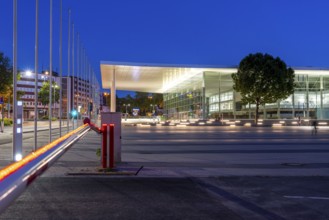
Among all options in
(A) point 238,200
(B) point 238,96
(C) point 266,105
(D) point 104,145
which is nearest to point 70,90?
(B) point 238,96

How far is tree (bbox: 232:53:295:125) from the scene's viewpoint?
167 ft

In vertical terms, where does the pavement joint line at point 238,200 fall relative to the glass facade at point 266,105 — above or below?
below

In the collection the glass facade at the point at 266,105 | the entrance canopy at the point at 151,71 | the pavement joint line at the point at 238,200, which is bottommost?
the pavement joint line at the point at 238,200

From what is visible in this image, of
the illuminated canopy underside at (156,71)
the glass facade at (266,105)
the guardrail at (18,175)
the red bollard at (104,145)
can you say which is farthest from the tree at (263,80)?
the guardrail at (18,175)

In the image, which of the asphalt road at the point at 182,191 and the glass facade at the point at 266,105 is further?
the glass facade at the point at 266,105

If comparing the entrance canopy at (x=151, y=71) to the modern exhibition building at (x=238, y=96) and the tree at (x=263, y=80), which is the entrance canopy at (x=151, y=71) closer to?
the modern exhibition building at (x=238, y=96)

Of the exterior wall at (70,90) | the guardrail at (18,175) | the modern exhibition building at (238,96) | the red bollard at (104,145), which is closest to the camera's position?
the guardrail at (18,175)

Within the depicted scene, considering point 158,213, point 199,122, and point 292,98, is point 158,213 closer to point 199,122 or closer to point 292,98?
point 199,122

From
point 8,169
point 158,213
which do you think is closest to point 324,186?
point 158,213

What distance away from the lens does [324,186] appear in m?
9.61

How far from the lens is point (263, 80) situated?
5103 centimetres

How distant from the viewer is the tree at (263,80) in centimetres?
5088

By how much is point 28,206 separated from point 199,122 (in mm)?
49299

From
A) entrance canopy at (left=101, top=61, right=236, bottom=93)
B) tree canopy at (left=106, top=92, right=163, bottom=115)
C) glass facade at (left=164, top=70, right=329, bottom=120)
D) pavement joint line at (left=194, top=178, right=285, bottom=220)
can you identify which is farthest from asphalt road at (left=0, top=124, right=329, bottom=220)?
tree canopy at (left=106, top=92, right=163, bottom=115)
